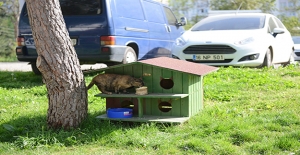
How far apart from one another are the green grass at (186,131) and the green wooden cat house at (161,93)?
15 cm

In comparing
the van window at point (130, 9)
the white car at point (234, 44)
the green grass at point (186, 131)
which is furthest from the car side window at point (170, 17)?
the green grass at point (186, 131)

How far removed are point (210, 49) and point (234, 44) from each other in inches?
19.9

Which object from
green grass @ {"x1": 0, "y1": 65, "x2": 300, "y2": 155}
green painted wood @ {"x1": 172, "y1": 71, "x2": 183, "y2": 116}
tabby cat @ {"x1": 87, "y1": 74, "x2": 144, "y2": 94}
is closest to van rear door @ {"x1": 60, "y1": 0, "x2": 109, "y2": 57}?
green grass @ {"x1": 0, "y1": 65, "x2": 300, "y2": 155}

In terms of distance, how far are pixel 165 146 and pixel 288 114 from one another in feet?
5.91

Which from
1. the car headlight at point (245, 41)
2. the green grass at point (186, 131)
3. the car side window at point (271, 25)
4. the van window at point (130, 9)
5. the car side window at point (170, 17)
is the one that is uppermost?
the van window at point (130, 9)

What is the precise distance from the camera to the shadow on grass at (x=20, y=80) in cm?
874

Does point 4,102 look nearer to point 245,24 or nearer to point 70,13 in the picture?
point 70,13

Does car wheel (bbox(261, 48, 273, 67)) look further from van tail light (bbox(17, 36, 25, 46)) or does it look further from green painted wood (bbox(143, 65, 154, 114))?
van tail light (bbox(17, 36, 25, 46))

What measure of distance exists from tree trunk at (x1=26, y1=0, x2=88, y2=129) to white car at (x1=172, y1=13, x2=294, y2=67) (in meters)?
4.43

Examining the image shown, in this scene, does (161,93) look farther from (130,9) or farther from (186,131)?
(130,9)

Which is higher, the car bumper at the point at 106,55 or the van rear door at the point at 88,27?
the van rear door at the point at 88,27

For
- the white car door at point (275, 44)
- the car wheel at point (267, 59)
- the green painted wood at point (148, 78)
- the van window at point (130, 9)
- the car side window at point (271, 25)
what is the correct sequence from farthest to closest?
the car side window at point (271, 25) → the white car door at point (275, 44) → the car wheel at point (267, 59) → the van window at point (130, 9) → the green painted wood at point (148, 78)

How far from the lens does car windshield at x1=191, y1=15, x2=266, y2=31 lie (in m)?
10.1

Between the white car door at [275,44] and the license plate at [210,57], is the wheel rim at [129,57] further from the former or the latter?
the white car door at [275,44]
